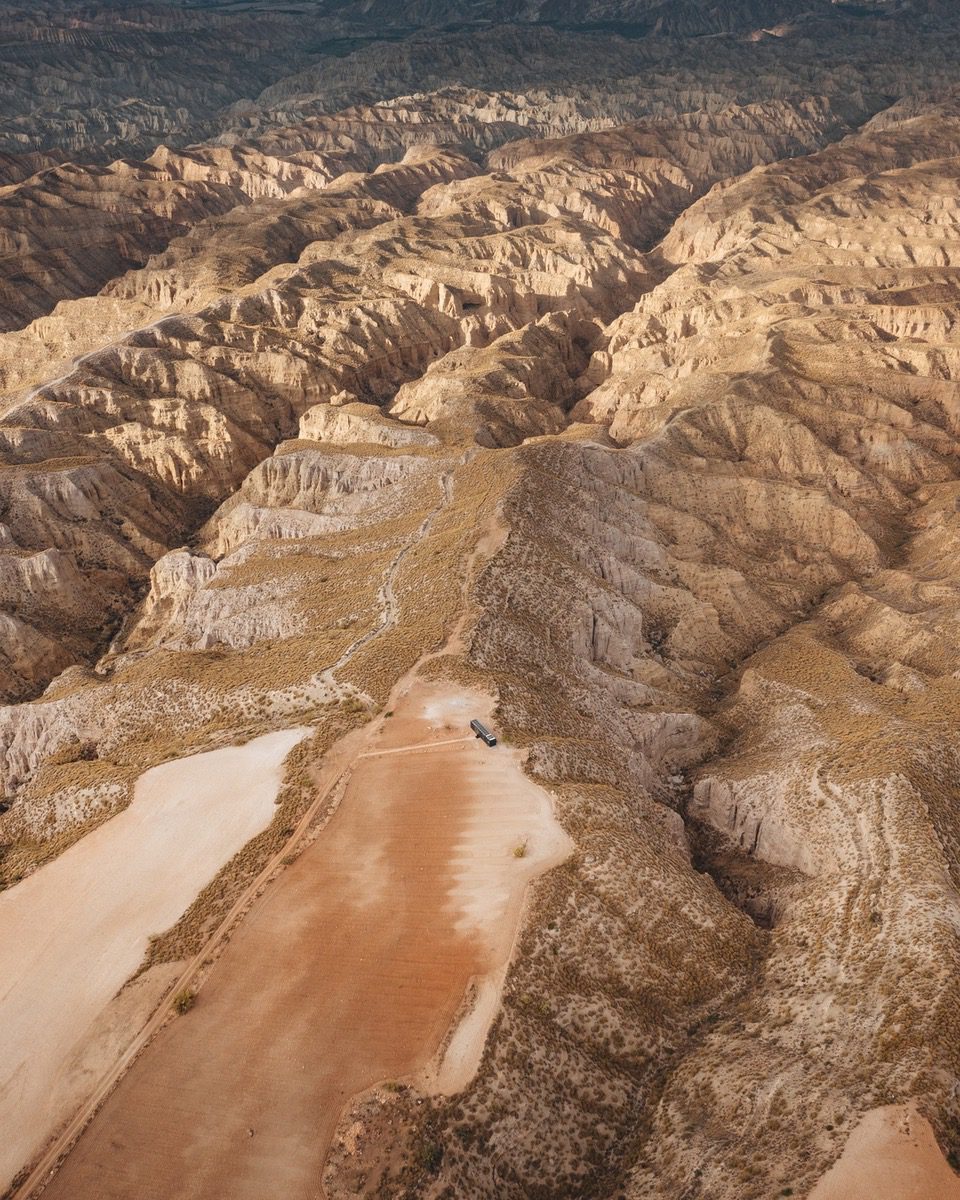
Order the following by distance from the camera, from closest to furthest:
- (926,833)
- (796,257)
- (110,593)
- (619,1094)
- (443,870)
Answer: (619,1094) → (443,870) → (926,833) → (110,593) → (796,257)

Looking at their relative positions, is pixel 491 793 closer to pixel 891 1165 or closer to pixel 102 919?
pixel 102 919

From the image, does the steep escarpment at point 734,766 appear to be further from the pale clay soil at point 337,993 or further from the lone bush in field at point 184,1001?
the lone bush in field at point 184,1001

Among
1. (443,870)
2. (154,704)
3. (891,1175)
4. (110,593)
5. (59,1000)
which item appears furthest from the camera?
(110,593)

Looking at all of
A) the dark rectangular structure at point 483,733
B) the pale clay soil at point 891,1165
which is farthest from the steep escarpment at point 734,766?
the dark rectangular structure at point 483,733

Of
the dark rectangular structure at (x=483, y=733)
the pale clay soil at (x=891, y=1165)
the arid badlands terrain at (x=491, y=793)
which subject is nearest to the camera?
the pale clay soil at (x=891, y=1165)

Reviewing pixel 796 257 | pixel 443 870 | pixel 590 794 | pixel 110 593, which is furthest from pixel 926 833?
pixel 796 257

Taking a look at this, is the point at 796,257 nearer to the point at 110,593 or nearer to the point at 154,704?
the point at 110,593

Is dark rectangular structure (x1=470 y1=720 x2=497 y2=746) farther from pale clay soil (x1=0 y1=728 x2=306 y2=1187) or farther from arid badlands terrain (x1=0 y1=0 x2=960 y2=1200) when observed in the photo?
pale clay soil (x1=0 y1=728 x2=306 y2=1187)

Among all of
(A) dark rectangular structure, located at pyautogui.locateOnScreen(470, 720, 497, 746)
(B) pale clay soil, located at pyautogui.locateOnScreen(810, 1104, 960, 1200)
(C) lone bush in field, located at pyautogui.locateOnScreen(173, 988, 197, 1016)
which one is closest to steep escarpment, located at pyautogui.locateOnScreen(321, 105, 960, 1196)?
(B) pale clay soil, located at pyautogui.locateOnScreen(810, 1104, 960, 1200)
